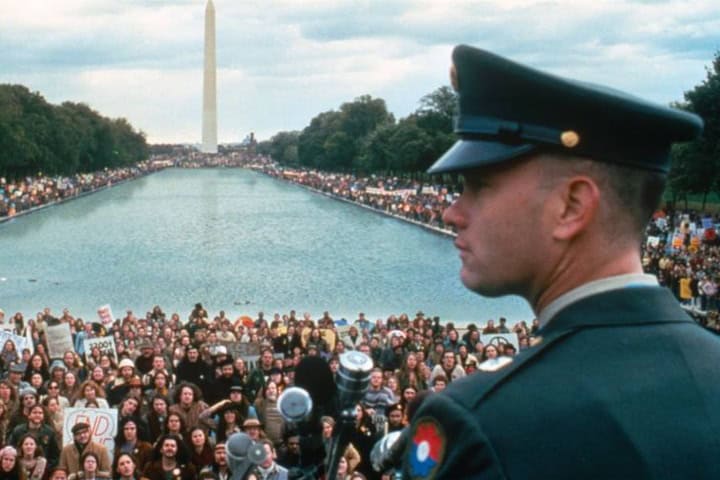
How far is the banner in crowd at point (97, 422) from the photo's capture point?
11.2 metres

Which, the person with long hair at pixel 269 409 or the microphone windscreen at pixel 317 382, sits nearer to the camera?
the microphone windscreen at pixel 317 382

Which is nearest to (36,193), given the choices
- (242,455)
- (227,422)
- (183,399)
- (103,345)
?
(103,345)

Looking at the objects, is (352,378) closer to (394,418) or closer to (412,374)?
(394,418)

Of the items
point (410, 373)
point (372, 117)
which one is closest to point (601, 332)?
point (410, 373)

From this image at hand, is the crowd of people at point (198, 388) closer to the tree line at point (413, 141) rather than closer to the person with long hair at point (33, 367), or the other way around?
the person with long hair at point (33, 367)

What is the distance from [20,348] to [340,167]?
14426cm

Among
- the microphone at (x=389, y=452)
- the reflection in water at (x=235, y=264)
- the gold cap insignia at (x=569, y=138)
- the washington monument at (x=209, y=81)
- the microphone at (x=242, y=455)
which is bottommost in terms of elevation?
the reflection in water at (x=235, y=264)

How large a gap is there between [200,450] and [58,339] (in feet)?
30.8

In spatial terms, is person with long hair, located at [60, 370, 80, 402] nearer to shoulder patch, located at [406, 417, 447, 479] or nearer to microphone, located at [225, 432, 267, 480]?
microphone, located at [225, 432, 267, 480]

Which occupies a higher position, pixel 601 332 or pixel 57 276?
pixel 601 332

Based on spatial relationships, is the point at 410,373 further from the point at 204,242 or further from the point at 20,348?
the point at 204,242

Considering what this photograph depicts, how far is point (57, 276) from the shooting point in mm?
42500

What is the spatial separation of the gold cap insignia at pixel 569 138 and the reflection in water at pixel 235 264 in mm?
29022

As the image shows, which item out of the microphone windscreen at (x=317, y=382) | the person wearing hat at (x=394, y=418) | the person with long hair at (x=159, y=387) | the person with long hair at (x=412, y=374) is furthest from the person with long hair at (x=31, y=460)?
the microphone windscreen at (x=317, y=382)
